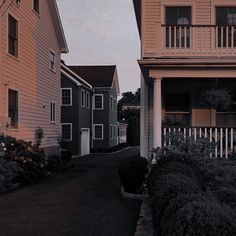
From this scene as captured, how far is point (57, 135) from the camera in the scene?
28000 millimetres

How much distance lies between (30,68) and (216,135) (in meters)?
9.72

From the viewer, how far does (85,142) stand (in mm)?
43812

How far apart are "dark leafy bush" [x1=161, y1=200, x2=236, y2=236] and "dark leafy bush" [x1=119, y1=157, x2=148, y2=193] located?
7.52 m

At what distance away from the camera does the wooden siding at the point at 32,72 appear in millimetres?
18783

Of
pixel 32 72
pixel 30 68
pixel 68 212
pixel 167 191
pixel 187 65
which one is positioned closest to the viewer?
pixel 167 191

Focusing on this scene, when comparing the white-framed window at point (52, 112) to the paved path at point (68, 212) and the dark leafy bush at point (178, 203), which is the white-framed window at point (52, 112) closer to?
the paved path at point (68, 212)

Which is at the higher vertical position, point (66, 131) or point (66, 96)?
point (66, 96)

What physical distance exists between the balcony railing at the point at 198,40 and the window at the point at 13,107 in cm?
663

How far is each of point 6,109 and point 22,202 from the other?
6.86 meters

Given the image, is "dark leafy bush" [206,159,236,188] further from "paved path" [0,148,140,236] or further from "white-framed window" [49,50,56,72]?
"white-framed window" [49,50,56,72]

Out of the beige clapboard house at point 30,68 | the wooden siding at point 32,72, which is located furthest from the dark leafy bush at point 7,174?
the wooden siding at point 32,72

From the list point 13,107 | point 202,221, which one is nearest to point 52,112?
point 13,107

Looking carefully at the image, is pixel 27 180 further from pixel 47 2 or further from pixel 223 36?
pixel 47 2

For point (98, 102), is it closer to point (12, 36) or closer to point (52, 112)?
point (52, 112)
